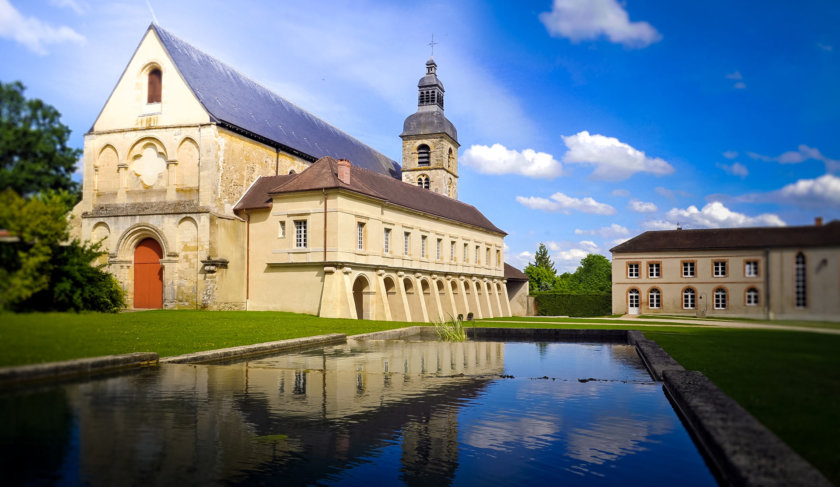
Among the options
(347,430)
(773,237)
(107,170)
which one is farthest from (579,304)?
(773,237)

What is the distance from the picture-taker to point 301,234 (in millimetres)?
33250

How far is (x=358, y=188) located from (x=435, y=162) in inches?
1148

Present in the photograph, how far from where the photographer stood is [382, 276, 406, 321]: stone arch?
3653 centimetres

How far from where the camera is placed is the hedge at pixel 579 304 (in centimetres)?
5744

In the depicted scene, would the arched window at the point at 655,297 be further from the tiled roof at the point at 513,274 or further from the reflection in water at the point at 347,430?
the tiled roof at the point at 513,274

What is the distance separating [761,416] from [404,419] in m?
4.08

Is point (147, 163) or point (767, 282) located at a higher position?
point (147, 163)

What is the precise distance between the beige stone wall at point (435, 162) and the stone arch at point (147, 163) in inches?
1236

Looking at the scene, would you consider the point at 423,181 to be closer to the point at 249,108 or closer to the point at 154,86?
the point at 249,108

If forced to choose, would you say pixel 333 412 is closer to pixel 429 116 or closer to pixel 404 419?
pixel 404 419

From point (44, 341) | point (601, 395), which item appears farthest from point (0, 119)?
point (601, 395)

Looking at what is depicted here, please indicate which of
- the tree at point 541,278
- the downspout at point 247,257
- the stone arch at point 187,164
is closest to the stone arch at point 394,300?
the downspout at point 247,257

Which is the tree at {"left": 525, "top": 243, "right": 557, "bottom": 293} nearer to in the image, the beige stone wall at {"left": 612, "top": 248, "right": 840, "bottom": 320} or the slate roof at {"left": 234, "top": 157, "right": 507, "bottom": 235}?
the slate roof at {"left": 234, "top": 157, "right": 507, "bottom": 235}

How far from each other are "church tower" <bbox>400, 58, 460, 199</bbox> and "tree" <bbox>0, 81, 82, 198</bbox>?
190 feet
